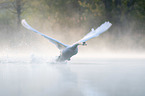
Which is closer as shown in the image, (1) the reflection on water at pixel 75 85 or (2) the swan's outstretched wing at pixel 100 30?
(1) the reflection on water at pixel 75 85

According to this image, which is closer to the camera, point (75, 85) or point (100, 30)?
point (75, 85)

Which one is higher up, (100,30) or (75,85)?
(100,30)

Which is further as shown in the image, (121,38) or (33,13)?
(33,13)

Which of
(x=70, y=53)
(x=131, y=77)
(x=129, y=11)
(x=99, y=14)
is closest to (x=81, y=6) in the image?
(x=99, y=14)

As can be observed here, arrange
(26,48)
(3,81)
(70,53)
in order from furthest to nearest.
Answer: (26,48), (70,53), (3,81)

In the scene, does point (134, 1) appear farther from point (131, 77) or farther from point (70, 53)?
point (131, 77)

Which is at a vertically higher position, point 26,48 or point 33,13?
point 33,13

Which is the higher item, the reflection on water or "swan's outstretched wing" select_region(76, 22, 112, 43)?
"swan's outstretched wing" select_region(76, 22, 112, 43)

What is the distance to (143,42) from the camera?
19.6 meters

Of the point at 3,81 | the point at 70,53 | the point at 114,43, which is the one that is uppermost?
the point at 114,43

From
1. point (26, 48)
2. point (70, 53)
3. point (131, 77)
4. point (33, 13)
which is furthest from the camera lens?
point (33, 13)

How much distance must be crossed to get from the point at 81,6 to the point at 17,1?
15.4 ft

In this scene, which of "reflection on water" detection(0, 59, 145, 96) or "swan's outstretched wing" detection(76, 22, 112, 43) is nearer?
"reflection on water" detection(0, 59, 145, 96)

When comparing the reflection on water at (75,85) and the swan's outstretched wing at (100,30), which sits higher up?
the swan's outstretched wing at (100,30)
